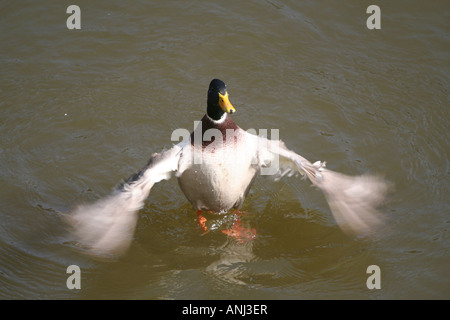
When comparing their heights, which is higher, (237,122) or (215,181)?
(237,122)

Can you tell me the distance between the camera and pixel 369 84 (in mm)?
7141

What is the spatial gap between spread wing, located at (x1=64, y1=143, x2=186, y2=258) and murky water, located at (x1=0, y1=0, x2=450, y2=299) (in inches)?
9.2

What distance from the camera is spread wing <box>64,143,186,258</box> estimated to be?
15.6 ft

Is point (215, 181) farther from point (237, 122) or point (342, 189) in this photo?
point (237, 122)

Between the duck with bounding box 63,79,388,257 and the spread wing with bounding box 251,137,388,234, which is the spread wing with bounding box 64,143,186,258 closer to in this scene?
the duck with bounding box 63,79,388,257

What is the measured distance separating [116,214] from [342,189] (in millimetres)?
1977

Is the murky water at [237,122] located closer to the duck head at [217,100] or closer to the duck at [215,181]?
the duck at [215,181]

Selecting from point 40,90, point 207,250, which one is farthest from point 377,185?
point 40,90

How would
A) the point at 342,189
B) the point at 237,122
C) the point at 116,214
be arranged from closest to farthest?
1. the point at 116,214
2. the point at 342,189
3. the point at 237,122

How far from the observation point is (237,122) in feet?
21.9

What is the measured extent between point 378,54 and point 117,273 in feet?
15.2

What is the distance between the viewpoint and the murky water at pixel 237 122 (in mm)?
4820

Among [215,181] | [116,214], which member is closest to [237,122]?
[215,181]

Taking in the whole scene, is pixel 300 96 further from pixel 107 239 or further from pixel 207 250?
pixel 107 239
